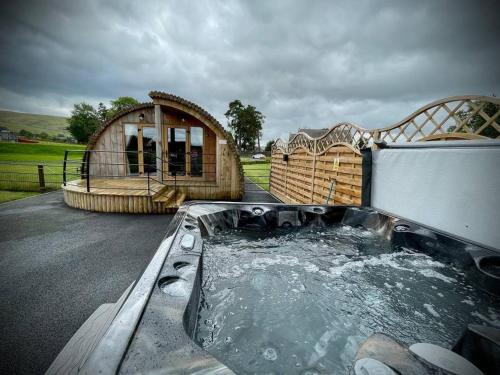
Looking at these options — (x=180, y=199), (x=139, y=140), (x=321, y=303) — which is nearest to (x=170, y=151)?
(x=139, y=140)

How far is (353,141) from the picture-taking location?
4203 millimetres

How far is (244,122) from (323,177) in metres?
39.9

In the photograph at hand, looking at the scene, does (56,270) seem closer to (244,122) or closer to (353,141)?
(353,141)

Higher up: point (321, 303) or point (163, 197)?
point (163, 197)

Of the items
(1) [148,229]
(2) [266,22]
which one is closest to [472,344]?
(1) [148,229]

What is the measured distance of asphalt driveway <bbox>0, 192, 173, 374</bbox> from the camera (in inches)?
68.0

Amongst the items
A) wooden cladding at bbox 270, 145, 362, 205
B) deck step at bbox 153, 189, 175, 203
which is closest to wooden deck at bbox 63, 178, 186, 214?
deck step at bbox 153, 189, 175, 203

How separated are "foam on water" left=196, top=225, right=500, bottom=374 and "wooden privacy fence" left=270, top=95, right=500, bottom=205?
1.54 meters

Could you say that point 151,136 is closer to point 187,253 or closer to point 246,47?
point 187,253

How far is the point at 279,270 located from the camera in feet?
8.09

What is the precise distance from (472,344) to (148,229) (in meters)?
4.64

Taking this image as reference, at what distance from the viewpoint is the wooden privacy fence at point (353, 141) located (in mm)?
2477

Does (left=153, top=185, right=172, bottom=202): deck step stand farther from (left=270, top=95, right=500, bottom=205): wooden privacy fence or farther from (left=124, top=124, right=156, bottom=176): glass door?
(left=270, top=95, right=500, bottom=205): wooden privacy fence

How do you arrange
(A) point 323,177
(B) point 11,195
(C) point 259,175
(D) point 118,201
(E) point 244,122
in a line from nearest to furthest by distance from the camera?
(A) point 323,177
(D) point 118,201
(B) point 11,195
(C) point 259,175
(E) point 244,122
